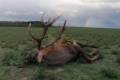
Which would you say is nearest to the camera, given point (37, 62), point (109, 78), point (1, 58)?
point (109, 78)

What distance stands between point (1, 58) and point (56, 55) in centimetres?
202

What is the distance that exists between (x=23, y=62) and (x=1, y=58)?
1.15m

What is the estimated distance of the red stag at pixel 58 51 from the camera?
34.2ft

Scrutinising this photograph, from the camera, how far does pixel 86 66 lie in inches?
418

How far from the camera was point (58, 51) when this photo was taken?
35.3 ft

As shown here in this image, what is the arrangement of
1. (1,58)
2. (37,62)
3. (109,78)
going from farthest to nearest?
1. (1,58)
2. (37,62)
3. (109,78)

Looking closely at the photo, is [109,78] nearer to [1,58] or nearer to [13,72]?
[13,72]

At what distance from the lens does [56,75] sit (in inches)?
371

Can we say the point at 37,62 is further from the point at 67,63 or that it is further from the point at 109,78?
the point at 109,78

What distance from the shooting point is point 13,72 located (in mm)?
9977

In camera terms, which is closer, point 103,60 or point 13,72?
point 13,72

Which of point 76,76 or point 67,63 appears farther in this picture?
point 67,63

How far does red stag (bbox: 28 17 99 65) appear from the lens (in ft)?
34.2

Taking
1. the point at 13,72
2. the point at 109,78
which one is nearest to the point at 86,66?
the point at 109,78
